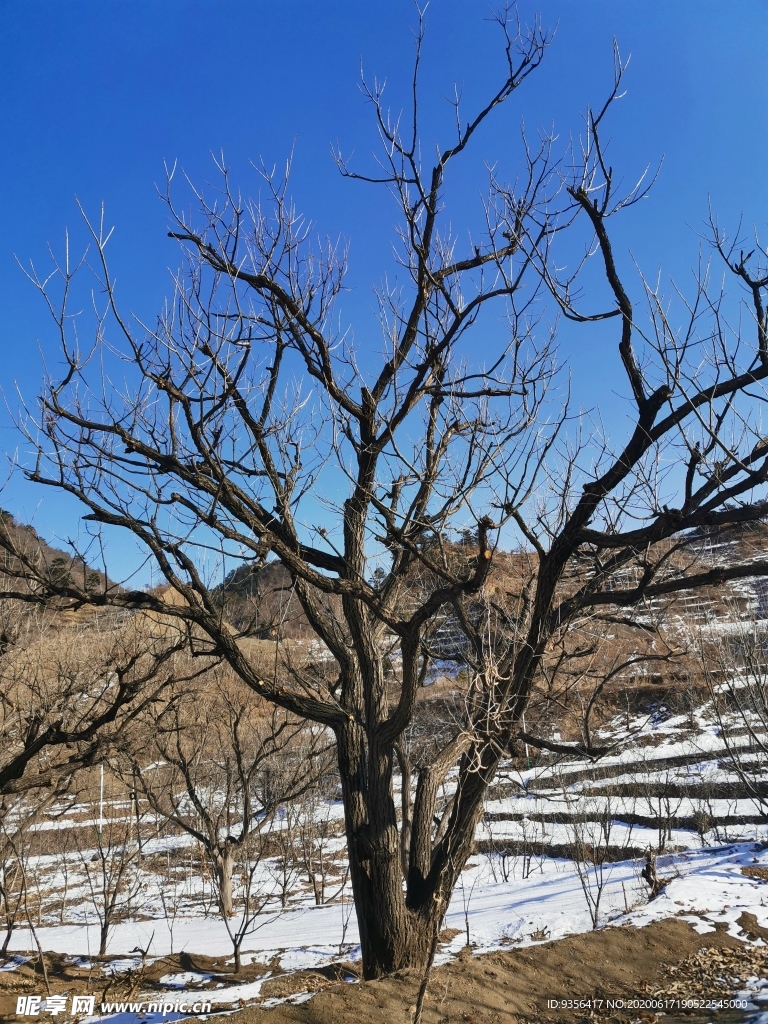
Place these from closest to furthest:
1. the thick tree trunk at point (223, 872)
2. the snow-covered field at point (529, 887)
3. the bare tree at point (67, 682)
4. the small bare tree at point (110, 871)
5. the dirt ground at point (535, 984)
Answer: the dirt ground at point (535, 984), the bare tree at point (67, 682), the snow-covered field at point (529, 887), the small bare tree at point (110, 871), the thick tree trunk at point (223, 872)

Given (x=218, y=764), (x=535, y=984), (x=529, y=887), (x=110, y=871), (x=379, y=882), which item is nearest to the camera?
(x=379, y=882)

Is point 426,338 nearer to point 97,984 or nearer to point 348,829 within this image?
point 348,829

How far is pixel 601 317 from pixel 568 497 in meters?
1.18

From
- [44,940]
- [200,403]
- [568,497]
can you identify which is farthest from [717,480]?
[44,940]

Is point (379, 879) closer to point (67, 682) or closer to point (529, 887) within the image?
point (67, 682)

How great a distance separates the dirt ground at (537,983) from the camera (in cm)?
438

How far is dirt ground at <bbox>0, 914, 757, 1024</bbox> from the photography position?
14.4 feet

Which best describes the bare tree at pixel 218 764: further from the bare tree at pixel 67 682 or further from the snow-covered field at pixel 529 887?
the snow-covered field at pixel 529 887

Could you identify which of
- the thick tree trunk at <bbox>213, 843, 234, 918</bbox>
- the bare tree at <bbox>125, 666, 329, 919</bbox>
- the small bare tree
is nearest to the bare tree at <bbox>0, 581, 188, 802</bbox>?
the bare tree at <bbox>125, 666, 329, 919</bbox>

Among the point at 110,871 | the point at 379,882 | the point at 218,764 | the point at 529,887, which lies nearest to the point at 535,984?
the point at 379,882

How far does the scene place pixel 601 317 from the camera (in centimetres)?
454

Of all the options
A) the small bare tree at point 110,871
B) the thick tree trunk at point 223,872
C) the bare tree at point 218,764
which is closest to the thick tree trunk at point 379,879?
the bare tree at point 218,764

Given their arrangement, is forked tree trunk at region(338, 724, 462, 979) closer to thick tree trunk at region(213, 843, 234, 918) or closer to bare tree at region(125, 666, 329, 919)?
bare tree at region(125, 666, 329, 919)

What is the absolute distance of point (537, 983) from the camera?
531 centimetres
